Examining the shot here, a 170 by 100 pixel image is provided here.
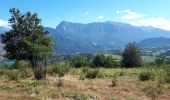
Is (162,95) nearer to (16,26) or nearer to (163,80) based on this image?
(163,80)

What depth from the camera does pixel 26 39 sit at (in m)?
56.9

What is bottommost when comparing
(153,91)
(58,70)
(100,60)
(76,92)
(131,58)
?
(153,91)

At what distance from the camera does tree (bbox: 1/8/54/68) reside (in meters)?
57.0

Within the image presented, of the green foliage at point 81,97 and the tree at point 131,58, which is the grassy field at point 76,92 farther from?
the tree at point 131,58

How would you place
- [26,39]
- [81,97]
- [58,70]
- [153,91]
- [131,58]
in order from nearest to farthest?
[81,97], [153,91], [58,70], [26,39], [131,58]

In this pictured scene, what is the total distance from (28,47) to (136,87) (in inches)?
1314

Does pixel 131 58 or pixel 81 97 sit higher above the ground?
pixel 131 58

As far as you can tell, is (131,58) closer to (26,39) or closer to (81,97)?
(26,39)

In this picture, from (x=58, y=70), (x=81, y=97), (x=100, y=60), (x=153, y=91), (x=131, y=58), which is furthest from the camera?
(x=100, y=60)

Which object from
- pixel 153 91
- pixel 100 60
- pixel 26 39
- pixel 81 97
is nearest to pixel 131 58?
pixel 100 60

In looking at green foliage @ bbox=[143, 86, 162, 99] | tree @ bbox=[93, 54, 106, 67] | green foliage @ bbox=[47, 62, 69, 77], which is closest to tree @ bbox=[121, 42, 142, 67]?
tree @ bbox=[93, 54, 106, 67]

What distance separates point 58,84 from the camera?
2503cm

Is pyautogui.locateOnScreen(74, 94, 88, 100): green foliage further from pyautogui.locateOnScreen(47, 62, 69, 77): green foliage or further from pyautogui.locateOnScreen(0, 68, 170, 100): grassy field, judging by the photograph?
pyautogui.locateOnScreen(47, 62, 69, 77): green foliage

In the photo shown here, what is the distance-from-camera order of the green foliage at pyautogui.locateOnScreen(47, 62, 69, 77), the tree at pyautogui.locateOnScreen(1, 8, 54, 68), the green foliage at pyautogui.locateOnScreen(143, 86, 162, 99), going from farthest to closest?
1. the tree at pyautogui.locateOnScreen(1, 8, 54, 68)
2. the green foliage at pyautogui.locateOnScreen(47, 62, 69, 77)
3. the green foliage at pyautogui.locateOnScreen(143, 86, 162, 99)
